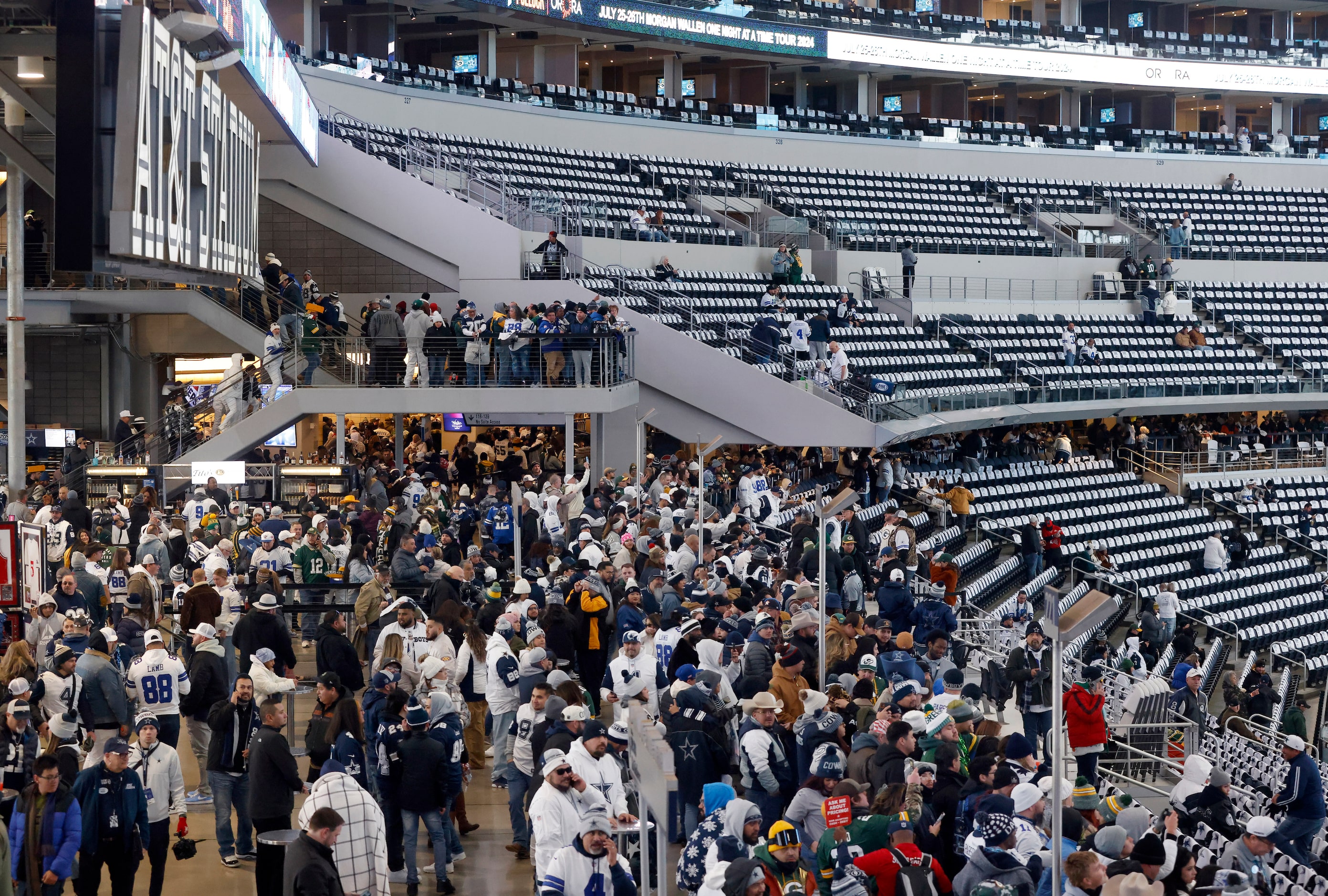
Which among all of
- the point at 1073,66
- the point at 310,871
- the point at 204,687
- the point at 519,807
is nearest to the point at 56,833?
the point at 310,871

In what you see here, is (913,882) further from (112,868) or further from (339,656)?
(339,656)

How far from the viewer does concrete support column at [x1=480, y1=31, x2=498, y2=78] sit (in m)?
38.6

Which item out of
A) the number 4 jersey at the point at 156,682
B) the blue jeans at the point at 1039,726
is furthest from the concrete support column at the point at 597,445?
the number 4 jersey at the point at 156,682

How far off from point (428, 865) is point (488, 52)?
32.4 meters

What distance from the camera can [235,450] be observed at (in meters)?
22.0

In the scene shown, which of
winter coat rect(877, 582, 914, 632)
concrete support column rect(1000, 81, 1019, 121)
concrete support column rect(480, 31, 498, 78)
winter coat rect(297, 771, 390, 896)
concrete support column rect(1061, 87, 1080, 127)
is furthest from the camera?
concrete support column rect(1000, 81, 1019, 121)

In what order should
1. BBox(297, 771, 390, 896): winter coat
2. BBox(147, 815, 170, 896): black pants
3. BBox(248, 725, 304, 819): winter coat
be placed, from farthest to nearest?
BBox(147, 815, 170, 896): black pants
BBox(248, 725, 304, 819): winter coat
BBox(297, 771, 390, 896): winter coat

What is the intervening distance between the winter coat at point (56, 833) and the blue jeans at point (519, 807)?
8.92 ft

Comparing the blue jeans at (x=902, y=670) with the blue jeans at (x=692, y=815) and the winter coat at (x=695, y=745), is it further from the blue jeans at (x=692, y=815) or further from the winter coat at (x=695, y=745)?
the blue jeans at (x=692, y=815)

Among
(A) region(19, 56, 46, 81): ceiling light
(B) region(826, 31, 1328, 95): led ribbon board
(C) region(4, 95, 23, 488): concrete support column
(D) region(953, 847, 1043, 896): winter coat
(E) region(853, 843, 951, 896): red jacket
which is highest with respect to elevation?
(B) region(826, 31, 1328, 95): led ribbon board

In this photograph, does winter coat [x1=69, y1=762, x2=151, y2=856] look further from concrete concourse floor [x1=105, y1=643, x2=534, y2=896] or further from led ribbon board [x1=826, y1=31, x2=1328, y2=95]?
led ribbon board [x1=826, y1=31, x2=1328, y2=95]

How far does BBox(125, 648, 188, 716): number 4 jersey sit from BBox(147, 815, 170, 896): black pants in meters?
1.45

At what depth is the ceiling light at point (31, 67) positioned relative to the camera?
43.7ft

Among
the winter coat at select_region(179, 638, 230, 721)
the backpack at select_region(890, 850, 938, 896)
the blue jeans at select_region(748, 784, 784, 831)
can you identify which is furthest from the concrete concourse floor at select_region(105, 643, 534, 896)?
the backpack at select_region(890, 850, 938, 896)
